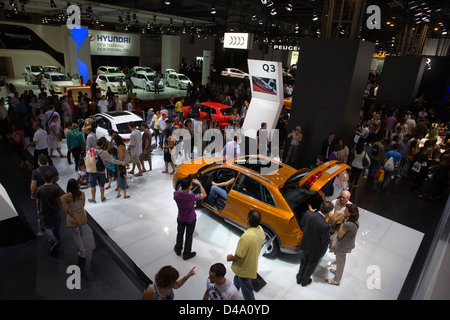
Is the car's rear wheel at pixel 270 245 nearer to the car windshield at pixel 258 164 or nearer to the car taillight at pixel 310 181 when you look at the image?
the car taillight at pixel 310 181

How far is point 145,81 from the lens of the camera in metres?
20.2

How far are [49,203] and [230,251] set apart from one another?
3.06 m

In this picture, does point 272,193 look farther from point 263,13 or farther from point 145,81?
point 263,13

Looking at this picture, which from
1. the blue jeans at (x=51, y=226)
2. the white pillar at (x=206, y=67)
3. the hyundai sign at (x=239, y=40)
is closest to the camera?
the blue jeans at (x=51, y=226)

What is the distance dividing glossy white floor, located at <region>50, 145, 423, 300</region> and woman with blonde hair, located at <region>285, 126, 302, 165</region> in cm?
283

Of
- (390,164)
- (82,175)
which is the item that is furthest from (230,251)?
(390,164)

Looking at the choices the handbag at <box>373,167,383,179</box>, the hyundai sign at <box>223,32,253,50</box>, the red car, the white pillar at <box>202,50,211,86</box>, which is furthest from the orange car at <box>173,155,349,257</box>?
the white pillar at <box>202,50,211,86</box>

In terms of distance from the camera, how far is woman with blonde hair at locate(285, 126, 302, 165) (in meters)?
8.46

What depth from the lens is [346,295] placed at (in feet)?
13.7

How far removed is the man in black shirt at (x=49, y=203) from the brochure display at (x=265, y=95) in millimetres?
7212

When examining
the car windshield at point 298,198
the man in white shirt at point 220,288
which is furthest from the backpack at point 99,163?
the man in white shirt at point 220,288

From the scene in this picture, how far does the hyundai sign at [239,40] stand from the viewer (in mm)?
12641

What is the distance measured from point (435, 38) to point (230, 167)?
1070 inches

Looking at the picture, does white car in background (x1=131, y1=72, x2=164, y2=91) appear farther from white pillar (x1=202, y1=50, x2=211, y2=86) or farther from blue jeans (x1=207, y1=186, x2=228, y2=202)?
blue jeans (x1=207, y1=186, x2=228, y2=202)
